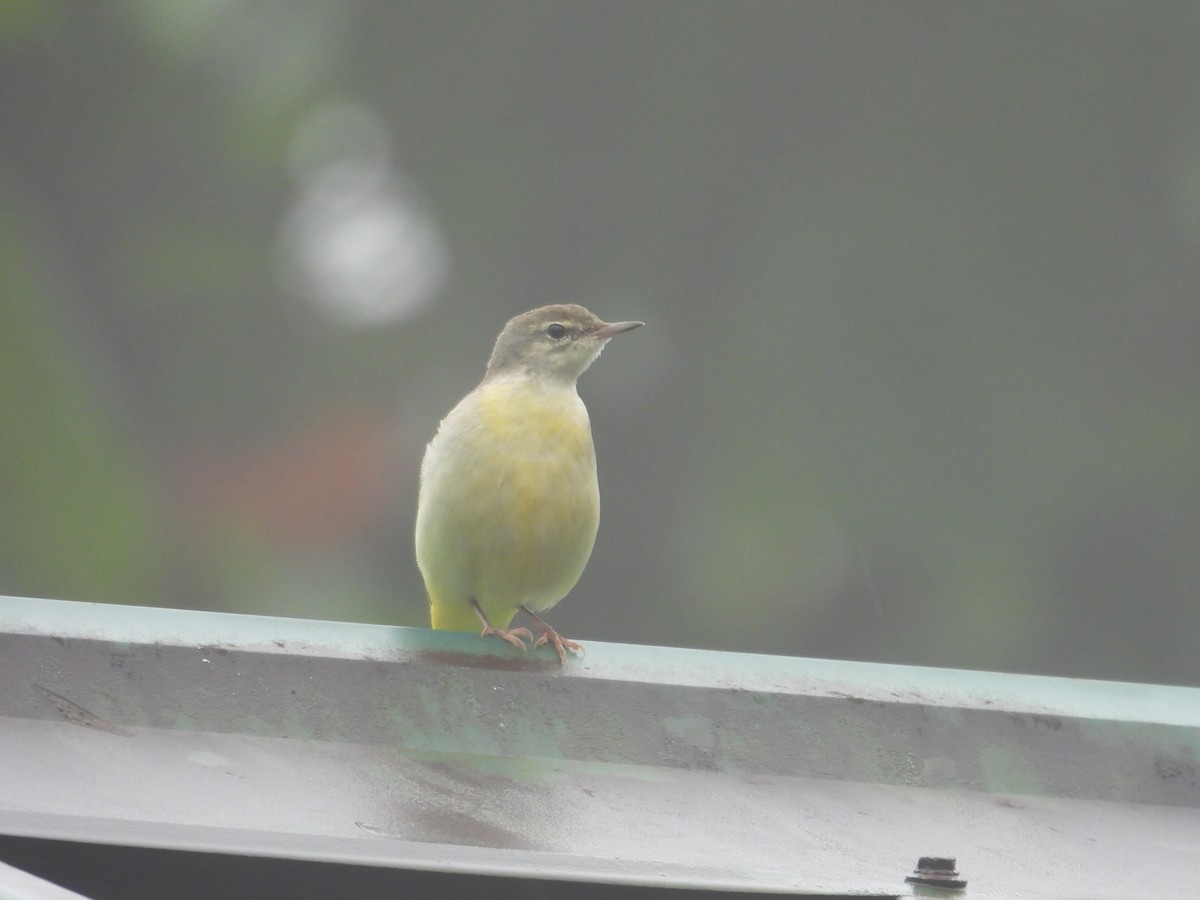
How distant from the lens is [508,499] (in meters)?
3.68

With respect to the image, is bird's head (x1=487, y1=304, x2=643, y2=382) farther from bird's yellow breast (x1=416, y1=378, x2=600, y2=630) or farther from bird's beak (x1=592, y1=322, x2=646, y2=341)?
bird's yellow breast (x1=416, y1=378, x2=600, y2=630)

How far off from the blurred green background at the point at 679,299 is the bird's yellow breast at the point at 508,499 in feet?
20.0

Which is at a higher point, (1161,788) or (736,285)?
(736,285)

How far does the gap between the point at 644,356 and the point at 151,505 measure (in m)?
4.30

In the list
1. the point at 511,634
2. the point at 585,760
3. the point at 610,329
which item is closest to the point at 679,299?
the point at 610,329

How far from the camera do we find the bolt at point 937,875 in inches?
70.4

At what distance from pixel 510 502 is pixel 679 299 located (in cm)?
953

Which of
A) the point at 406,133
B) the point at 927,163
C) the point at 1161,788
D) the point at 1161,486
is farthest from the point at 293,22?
the point at 1161,788

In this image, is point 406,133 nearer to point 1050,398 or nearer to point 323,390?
point 323,390

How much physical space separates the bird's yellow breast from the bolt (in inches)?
77.2

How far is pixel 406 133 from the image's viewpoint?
12.9 meters

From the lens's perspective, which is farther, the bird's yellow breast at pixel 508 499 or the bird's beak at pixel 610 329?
the bird's beak at pixel 610 329

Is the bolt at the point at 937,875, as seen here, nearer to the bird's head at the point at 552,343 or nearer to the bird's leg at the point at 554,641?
the bird's leg at the point at 554,641

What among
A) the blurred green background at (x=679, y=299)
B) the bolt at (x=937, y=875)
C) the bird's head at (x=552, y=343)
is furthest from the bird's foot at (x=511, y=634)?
the blurred green background at (x=679, y=299)
